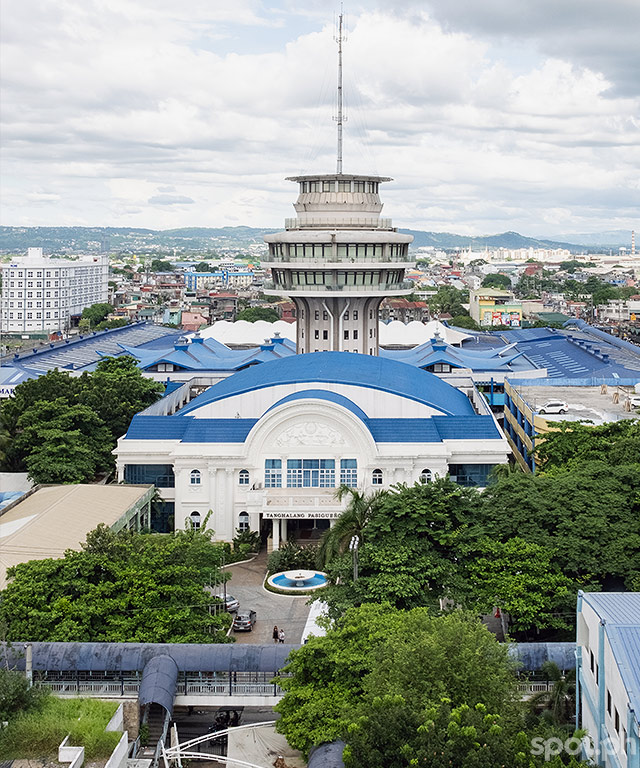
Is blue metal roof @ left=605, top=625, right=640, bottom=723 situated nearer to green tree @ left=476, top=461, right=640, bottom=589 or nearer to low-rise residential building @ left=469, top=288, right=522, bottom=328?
green tree @ left=476, top=461, right=640, bottom=589

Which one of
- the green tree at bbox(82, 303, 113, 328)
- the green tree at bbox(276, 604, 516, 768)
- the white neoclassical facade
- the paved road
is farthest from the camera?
the green tree at bbox(82, 303, 113, 328)

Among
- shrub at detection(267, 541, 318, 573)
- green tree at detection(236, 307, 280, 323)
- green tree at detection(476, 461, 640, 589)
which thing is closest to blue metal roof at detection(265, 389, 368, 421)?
shrub at detection(267, 541, 318, 573)

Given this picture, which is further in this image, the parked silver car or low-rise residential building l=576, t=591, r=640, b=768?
the parked silver car

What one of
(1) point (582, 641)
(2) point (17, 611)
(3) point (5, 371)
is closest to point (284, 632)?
(2) point (17, 611)

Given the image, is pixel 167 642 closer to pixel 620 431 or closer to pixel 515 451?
pixel 620 431

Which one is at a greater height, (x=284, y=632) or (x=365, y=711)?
(x=365, y=711)
